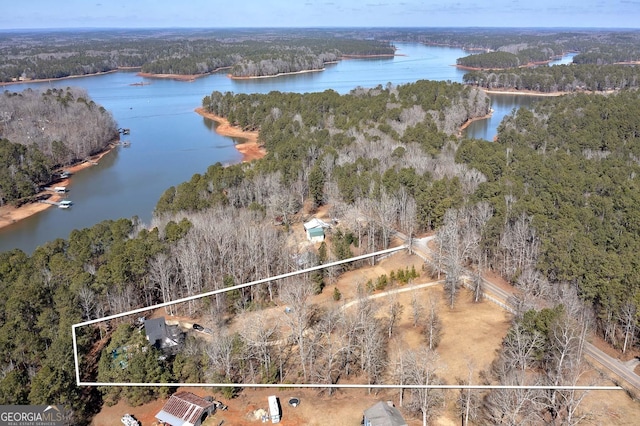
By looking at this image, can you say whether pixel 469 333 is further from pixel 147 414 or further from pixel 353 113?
pixel 353 113

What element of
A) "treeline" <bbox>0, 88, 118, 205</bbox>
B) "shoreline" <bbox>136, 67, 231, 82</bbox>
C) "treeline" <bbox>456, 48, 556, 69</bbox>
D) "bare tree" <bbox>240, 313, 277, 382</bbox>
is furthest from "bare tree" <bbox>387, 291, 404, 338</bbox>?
"treeline" <bbox>456, 48, 556, 69</bbox>

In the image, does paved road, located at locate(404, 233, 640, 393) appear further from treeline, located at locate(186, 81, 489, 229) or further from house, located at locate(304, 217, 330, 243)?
house, located at locate(304, 217, 330, 243)

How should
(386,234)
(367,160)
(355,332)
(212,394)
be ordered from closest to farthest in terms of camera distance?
(212,394) → (355,332) → (386,234) → (367,160)

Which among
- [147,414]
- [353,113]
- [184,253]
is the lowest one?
[147,414]

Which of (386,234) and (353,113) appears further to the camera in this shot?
(353,113)

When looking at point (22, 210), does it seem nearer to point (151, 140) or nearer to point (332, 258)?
point (151, 140)

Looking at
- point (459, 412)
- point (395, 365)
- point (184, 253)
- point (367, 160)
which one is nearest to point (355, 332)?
point (395, 365)
